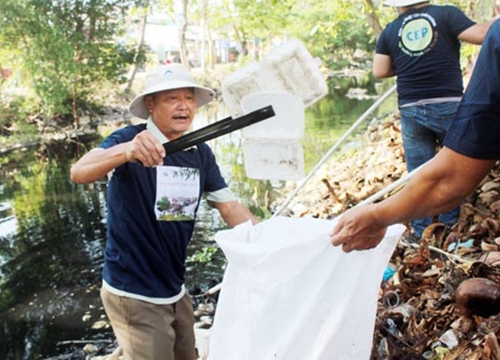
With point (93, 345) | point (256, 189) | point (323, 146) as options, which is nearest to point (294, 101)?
point (93, 345)

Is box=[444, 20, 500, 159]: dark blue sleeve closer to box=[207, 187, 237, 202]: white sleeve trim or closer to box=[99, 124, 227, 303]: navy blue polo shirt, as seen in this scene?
box=[99, 124, 227, 303]: navy blue polo shirt

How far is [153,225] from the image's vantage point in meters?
2.49

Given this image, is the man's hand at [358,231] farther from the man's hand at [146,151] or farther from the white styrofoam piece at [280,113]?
the man's hand at [146,151]

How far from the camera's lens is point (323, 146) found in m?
13.0

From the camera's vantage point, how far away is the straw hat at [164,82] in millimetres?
2486

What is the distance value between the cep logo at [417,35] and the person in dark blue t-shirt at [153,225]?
6.43 feet

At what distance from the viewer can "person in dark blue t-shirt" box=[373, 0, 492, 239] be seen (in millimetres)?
3662

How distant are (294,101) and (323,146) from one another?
11016 millimetres

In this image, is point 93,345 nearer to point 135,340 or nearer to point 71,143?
point 135,340

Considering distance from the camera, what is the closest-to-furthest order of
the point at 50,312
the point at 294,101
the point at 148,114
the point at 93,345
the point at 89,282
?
the point at 294,101 → the point at 148,114 → the point at 93,345 → the point at 50,312 → the point at 89,282

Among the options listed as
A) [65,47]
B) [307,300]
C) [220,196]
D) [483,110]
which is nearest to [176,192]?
[220,196]

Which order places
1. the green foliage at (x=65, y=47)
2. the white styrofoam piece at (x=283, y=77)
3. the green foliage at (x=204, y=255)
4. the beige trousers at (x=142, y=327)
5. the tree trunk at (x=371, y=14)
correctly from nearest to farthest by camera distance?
the white styrofoam piece at (x=283, y=77) < the beige trousers at (x=142, y=327) < the green foliage at (x=204, y=255) < the tree trunk at (x=371, y=14) < the green foliage at (x=65, y=47)

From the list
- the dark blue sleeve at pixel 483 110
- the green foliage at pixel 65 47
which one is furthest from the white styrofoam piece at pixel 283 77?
the green foliage at pixel 65 47

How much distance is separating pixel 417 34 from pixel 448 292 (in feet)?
6.25
